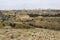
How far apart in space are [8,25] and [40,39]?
6.67 m

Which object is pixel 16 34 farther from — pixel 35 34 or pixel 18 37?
pixel 35 34

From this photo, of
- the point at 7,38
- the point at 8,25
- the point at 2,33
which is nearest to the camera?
the point at 7,38

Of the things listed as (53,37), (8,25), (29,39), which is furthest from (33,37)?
(8,25)

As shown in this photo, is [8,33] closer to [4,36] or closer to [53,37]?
[4,36]

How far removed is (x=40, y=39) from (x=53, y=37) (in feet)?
5.40

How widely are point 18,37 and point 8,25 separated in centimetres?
594

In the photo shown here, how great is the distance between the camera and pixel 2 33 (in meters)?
17.2

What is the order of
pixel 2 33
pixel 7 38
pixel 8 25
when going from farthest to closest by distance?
pixel 8 25 < pixel 2 33 < pixel 7 38

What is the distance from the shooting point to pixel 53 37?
17.5 m

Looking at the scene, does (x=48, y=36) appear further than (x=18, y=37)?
Yes

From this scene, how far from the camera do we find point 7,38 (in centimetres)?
1603

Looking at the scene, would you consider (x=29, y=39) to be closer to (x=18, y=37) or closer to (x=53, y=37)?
(x=18, y=37)

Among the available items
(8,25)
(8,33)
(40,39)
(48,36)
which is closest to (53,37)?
(48,36)

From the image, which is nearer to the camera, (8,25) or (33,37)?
(33,37)
